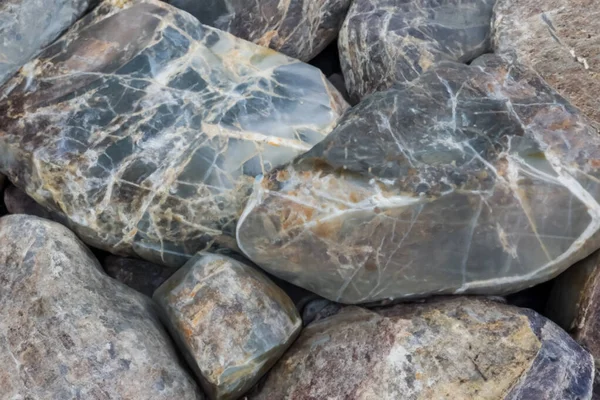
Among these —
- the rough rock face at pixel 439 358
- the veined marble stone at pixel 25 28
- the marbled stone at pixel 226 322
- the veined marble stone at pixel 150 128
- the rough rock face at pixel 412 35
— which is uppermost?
the veined marble stone at pixel 25 28

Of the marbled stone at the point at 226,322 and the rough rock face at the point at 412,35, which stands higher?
the rough rock face at the point at 412,35

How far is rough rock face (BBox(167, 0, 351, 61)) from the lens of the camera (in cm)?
245

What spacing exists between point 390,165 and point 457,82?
0.44 meters

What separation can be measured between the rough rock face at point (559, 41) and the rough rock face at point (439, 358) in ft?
2.48

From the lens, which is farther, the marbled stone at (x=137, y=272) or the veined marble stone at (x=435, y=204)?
the marbled stone at (x=137, y=272)

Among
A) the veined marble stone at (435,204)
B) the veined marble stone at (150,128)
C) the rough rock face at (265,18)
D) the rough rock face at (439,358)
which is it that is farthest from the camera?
the rough rock face at (265,18)

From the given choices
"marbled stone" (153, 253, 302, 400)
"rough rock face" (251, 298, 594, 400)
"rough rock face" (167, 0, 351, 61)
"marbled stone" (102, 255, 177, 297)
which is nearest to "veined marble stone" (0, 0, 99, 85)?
"rough rock face" (167, 0, 351, 61)

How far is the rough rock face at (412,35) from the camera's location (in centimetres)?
232

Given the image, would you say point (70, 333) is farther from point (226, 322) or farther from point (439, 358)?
point (439, 358)

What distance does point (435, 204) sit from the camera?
1.79m

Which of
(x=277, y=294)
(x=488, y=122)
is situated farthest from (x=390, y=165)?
(x=277, y=294)

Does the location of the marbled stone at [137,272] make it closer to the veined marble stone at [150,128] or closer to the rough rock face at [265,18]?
the veined marble stone at [150,128]

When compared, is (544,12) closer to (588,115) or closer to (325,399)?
(588,115)

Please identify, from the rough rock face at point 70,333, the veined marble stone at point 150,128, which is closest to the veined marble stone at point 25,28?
the veined marble stone at point 150,128
